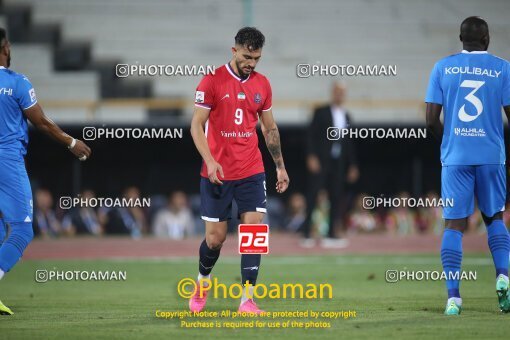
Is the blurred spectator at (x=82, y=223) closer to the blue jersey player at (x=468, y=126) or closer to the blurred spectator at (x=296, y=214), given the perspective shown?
the blurred spectator at (x=296, y=214)

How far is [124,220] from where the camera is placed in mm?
21312

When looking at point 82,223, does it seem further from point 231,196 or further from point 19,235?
point 231,196

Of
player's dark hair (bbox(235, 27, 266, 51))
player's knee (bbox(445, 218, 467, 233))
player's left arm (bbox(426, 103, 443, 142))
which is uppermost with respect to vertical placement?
player's dark hair (bbox(235, 27, 266, 51))

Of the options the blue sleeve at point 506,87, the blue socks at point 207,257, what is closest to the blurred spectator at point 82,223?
the blue socks at point 207,257

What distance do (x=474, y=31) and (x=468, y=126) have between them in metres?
0.77

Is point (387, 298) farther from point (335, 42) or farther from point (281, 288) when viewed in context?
point (335, 42)

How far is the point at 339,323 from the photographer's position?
7.36 m

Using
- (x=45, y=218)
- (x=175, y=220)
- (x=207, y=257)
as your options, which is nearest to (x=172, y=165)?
(x=175, y=220)

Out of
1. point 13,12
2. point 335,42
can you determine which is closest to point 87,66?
point 13,12

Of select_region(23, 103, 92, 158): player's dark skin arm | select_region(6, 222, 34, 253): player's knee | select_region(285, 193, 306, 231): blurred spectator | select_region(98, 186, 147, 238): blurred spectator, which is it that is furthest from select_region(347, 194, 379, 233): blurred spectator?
select_region(6, 222, 34, 253): player's knee

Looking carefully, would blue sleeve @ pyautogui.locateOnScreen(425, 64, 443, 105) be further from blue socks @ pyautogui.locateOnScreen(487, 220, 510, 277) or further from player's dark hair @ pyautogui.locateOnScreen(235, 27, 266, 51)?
player's dark hair @ pyautogui.locateOnScreen(235, 27, 266, 51)

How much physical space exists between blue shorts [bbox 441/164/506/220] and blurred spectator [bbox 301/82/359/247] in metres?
8.38

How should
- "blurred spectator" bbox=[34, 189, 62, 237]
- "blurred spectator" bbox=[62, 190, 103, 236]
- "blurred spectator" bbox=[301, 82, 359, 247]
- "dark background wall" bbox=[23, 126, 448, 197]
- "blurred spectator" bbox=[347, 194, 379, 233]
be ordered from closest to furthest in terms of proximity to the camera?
"blurred spectator" bbox=[301, 82, 359, 247] < "blurred spectator" bbox=[34, 189, 62, 237] < "blurred spectator" bbox=[62, 190, 103, 236] < "dark background wall" bbox=[23, 126, 448, 197] < "blurred spectator" bbox=[347, 194, 379, 233]

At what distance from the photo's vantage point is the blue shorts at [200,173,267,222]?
822 centimetres
